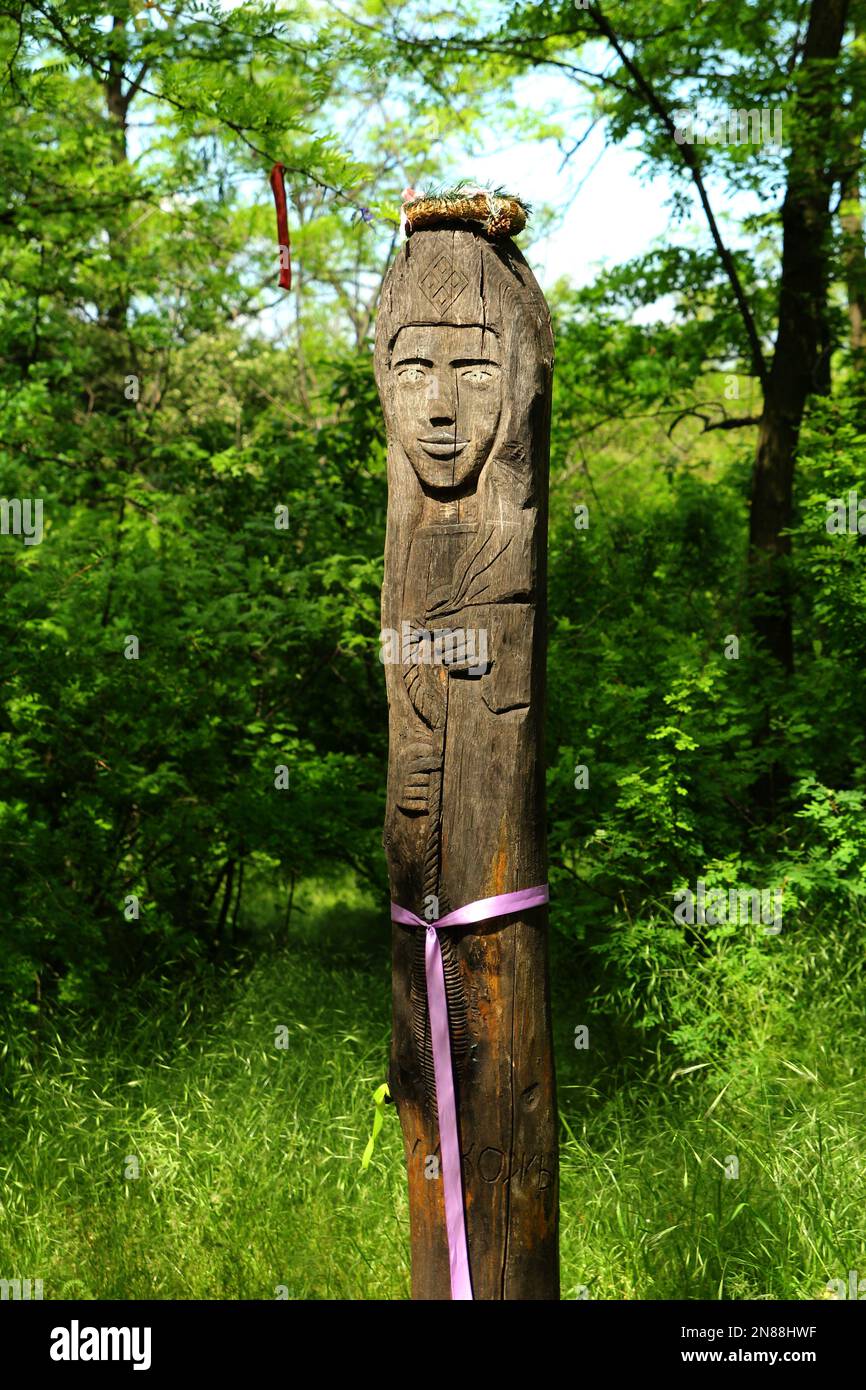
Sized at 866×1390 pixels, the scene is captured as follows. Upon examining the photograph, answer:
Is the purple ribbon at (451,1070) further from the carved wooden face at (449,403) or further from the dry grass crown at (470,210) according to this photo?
the dry grass crown at (470,210)

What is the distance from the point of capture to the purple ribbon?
3023mm

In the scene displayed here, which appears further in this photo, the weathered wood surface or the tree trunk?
the tree trunk

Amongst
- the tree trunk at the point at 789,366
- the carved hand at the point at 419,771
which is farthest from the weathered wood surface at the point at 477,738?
the tree trunk at the point at 789,366

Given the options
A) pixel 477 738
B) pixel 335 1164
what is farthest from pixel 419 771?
pixel 335 1164

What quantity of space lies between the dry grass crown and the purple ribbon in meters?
1.70

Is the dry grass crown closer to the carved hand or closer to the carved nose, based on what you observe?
the carved nose

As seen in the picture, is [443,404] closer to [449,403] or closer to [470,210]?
[449,403]

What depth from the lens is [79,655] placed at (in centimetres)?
641

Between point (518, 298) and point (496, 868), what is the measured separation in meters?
1.45

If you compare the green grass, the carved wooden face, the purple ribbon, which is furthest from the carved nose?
the green grass

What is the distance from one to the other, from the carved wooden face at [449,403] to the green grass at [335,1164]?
269 cm

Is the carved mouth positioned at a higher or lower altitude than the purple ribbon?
higher

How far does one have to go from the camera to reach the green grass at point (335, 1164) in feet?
13.4

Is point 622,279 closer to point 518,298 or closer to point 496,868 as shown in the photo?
point 518,298
